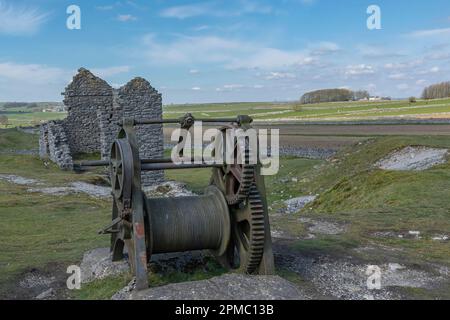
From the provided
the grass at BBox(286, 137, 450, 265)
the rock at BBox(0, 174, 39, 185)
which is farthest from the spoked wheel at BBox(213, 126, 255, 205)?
the rock at BBox(0, 174, 39, 185)

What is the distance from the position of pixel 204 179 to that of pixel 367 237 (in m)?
20.2

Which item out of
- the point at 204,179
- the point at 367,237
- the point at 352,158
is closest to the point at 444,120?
the point at 352,158

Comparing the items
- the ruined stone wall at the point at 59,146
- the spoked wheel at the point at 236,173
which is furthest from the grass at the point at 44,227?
the ruined stone wall at the point at 59,146

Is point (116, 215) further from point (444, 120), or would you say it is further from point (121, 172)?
point (444, 120)

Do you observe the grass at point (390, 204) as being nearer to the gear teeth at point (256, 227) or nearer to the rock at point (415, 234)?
the rock at point (415, 234)

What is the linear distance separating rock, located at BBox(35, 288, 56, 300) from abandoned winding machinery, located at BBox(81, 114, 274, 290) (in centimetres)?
153

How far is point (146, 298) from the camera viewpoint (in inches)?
273

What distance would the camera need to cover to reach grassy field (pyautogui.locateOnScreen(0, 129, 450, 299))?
1073cm

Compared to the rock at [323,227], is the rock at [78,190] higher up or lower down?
lower down

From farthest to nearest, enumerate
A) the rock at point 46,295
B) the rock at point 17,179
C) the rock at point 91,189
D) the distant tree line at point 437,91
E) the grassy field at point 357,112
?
the distant tree line at point 437,91 < the grassy field at point 357,112 < the rock at point 17,179 < the rock at point 91,189 < the rock at point 46,295

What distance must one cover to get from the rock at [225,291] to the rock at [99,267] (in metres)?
1.78

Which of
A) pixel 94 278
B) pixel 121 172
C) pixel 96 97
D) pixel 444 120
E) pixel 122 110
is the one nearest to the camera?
pixel 121 172

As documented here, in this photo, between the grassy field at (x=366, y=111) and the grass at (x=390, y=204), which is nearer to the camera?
the grass at (x=390, y=204)

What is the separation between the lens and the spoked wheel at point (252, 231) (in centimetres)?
821
